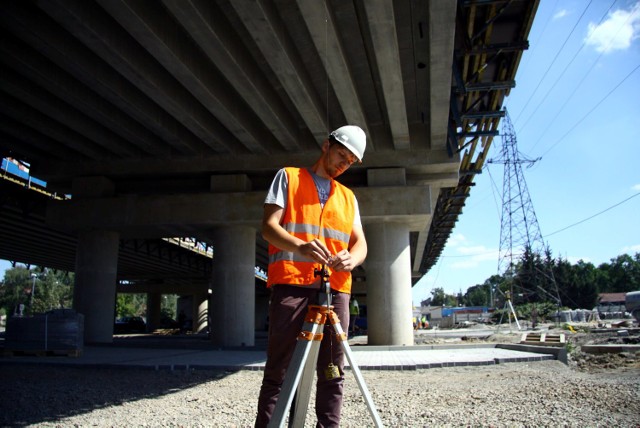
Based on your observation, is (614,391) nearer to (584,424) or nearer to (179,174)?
(584,424)

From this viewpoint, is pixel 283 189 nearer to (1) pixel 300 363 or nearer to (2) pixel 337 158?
(2) pixel 337 158

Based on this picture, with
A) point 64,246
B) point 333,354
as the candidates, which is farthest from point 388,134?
point 64,246

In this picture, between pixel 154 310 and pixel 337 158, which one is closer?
pixel 337 158

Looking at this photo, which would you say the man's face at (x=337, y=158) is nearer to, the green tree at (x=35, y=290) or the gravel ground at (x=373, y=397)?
the gravel ground at (x=373, y=397)

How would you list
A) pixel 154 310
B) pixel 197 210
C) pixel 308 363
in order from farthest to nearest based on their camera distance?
pixel 154 310, pixel 197 210, pixel 308 363

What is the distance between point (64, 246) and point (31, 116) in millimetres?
19927

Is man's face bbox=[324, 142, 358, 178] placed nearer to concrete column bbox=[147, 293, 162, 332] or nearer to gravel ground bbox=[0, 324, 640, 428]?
gravel ground bbox=[0, 324, 640, 428]

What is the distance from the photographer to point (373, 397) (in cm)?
595

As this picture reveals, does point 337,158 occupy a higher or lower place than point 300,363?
higher

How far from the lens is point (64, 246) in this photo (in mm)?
30406

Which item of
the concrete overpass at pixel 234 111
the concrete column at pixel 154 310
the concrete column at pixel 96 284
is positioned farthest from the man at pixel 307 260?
the concrete column at pixel 154 310

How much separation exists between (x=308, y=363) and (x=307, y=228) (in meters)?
0.78

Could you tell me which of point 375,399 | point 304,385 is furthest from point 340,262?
point 375,399

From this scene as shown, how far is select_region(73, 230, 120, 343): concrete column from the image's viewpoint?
53.2 feet
